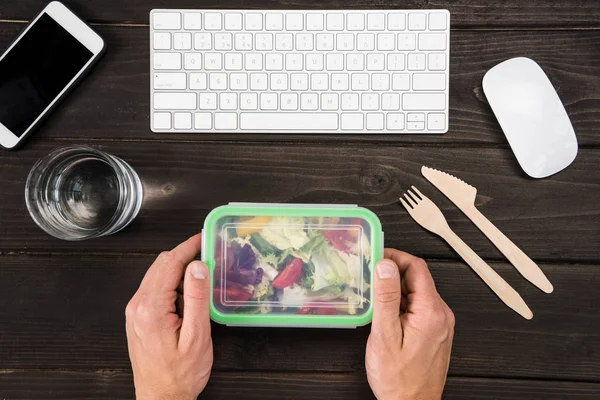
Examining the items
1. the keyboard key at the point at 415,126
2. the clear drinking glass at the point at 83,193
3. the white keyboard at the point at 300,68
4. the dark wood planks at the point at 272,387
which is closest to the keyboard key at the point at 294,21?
the white keyboard at the point at 300,68

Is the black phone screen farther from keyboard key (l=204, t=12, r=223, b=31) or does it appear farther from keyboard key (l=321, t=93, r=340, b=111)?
keyboard key (l=321, t=93, r=340, b=111)

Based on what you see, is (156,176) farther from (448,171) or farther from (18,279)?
(448,171)

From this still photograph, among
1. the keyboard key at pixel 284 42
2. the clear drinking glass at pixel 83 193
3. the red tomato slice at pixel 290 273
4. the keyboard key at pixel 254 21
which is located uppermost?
the keyboard key at pixel 254 21

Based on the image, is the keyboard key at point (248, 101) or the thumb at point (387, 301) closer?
the thumb at point (387, 301)

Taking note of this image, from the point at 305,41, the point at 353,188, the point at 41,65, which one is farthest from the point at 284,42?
the point at 41,65

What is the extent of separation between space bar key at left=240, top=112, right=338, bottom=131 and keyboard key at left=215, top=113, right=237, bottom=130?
0.03 ft

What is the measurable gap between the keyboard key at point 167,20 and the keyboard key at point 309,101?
0.21m

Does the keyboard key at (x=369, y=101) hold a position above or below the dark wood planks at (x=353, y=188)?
above

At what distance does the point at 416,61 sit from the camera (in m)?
0.71

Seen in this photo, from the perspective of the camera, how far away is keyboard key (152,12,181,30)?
709mm

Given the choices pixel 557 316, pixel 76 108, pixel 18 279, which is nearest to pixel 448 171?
pixel 557 316

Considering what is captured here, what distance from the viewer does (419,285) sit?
66 cm

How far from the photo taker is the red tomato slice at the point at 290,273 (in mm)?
633

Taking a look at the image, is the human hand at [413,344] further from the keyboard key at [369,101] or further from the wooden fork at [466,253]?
the keyboard key at [369,101]
